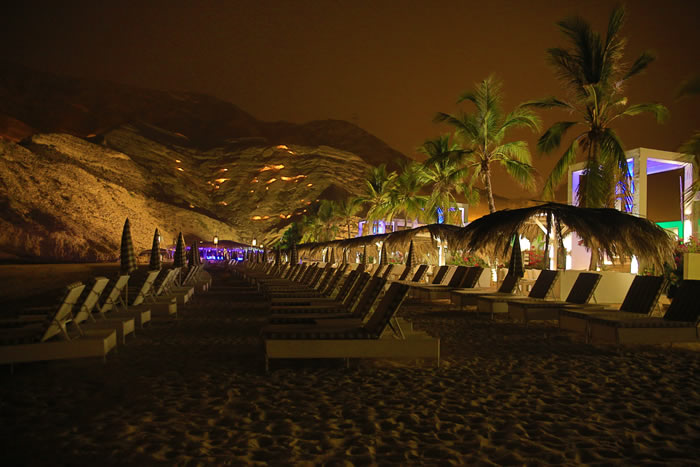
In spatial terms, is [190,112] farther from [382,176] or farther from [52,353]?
[52,353]

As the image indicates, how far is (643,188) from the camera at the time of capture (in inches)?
608

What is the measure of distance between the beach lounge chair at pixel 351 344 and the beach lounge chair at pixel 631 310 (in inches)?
117

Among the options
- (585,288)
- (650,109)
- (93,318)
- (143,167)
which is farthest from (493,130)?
(143,167)

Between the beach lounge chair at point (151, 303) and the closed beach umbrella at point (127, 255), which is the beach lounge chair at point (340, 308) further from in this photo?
the closed beach umbrella at point (127, 255)

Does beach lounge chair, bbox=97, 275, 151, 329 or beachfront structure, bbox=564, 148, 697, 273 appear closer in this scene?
beach lounge chair, bbox=97, 275, 151, 329

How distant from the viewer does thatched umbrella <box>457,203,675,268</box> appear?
988 centimetres

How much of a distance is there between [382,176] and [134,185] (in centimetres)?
5321

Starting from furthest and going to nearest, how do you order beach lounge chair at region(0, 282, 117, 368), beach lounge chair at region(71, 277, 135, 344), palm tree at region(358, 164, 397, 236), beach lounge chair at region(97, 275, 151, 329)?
1. palm tree at region(358, 164, 397, 236)
2. beach lounge chair at region(97, 275, 151, 329)
3. beach lounge chair at region(71, 277, 135, 344)
4. beach lounge chair at region(0, 282, 117, 368)

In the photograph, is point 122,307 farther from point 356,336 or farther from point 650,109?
point 650,109

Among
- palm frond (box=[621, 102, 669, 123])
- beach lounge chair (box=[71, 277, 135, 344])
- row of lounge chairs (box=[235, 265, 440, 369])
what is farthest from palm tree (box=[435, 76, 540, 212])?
beach lounge chair (box=[71, 277, 135, 344])

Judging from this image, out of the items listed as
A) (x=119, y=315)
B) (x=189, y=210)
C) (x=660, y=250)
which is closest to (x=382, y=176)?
(x=660, y=250)

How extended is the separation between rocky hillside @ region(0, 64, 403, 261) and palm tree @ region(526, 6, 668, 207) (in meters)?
38.1

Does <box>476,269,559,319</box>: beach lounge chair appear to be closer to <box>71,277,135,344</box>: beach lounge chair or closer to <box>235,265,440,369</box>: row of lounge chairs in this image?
<box>235,265,440,369</box>: row of lounge chairs

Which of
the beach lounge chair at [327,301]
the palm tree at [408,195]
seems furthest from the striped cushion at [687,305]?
the palm tree at [408,195]
